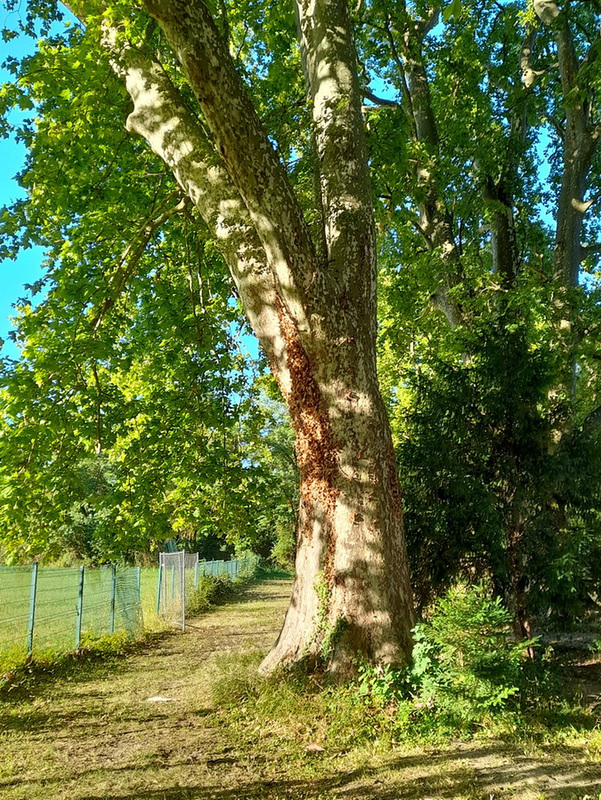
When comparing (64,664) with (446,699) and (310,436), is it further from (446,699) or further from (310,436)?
(446,699)

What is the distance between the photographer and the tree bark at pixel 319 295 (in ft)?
20.0

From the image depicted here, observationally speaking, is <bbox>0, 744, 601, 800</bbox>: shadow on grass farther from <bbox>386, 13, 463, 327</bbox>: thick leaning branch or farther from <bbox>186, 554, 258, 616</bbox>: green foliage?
<bbox>186, 554, 258, 616</bbox>: green foliage

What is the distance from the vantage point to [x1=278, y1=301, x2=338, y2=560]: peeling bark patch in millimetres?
6484

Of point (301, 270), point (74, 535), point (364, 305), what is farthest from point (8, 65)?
point (74, 535)

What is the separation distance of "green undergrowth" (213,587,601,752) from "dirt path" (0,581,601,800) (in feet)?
0.77

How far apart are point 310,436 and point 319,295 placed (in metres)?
1.44

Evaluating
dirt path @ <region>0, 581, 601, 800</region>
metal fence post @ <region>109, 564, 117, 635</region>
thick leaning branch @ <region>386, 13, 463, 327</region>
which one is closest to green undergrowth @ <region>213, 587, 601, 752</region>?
dirt path @ <region>0, 581, 601, 800</region>

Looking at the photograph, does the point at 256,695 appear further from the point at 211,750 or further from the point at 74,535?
the point at 74,535

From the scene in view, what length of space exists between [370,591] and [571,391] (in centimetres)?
692

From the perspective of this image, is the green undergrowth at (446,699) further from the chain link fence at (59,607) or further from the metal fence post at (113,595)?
the metal fence post at (113,595)

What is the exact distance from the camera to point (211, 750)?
5301mm

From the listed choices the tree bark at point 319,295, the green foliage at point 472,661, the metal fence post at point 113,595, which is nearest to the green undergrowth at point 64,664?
the metal fence post at point 113,595

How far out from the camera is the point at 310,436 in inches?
261

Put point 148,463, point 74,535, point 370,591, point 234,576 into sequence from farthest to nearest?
1. point 234,576
2. point 74,535
3. point 148,463
4. point 370,591
